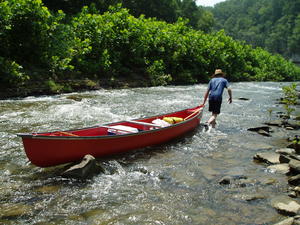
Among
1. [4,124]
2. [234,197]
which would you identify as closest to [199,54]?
[4,124]

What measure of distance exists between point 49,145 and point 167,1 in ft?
191

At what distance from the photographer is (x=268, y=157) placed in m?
7.53

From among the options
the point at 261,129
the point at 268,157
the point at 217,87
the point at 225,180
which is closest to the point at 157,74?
the point at 217,87

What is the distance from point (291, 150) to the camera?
797 cm

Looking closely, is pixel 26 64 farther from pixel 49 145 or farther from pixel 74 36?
pixel 49 145

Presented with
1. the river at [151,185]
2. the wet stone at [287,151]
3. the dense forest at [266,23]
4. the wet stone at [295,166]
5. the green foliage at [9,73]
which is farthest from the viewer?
the dense forest at [266,23]

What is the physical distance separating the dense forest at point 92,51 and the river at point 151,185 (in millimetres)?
6295

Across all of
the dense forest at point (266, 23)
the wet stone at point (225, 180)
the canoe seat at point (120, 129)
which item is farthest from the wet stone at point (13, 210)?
the dense forest at point (266, 23)

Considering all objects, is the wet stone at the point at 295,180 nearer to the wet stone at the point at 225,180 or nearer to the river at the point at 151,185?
the river at the point at 151,185

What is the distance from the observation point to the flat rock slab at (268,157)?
732cm

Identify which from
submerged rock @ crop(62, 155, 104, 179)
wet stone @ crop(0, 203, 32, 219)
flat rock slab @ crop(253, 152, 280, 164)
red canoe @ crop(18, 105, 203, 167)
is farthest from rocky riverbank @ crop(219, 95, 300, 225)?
wet stone @ crop(0, 203, 32, 219)

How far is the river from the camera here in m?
4.74

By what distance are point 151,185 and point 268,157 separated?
11.3ft

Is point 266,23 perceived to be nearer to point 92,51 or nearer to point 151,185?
point 92,51
